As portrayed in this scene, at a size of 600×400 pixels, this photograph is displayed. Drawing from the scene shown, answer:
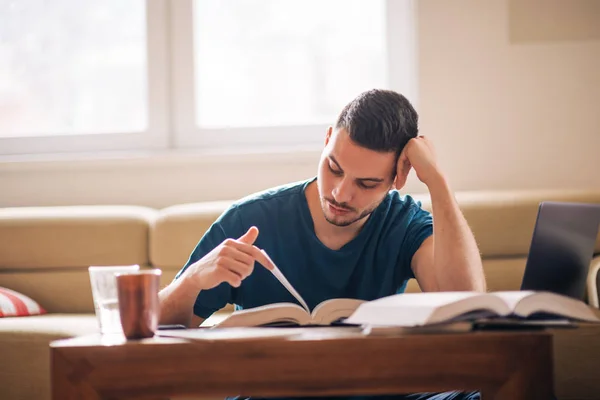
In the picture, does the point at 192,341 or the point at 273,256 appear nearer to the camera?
the point at 192,341

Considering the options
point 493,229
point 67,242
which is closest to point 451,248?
point 493,229

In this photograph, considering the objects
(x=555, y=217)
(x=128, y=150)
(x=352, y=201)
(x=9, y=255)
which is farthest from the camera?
(x=128, y=150)

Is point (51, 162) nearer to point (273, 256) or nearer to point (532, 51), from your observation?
point (273, 256)

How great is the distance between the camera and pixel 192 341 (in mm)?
979

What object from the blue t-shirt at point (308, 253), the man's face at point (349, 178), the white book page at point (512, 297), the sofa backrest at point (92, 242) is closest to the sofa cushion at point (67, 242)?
the sofa backrest at point (92, 242)

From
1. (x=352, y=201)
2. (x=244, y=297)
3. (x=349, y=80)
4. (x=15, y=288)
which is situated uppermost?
(x=349, y=80)

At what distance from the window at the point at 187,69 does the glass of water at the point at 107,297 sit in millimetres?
2157

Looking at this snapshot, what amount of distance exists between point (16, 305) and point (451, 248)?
156 cm

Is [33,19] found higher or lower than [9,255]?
higher

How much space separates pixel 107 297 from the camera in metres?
1.21

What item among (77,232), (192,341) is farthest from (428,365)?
(77,232)

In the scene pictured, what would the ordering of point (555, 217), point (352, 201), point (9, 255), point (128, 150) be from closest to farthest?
point (555, 217) < point (352, 201) < point (9, 255) < point (128, 150)

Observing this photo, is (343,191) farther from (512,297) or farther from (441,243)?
(512,297)

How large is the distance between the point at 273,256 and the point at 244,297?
115 millimetres
